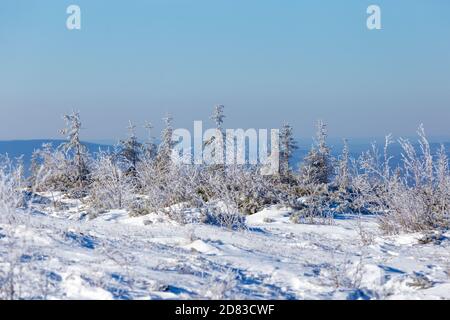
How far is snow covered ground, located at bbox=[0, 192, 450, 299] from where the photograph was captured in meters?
4.95

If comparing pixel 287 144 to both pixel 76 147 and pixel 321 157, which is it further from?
pixel 76 147

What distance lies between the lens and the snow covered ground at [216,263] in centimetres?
495

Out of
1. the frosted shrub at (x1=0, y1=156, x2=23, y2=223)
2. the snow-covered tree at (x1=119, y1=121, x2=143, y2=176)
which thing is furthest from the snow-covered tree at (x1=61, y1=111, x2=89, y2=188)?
the frosted shrub at (x1=0, y1=156, x2=23, y2=223)

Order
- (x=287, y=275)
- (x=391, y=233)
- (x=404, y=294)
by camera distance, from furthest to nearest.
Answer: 1. (x=391, y=233)
2. (x=287, y=275)
3. (x=404, y=294)

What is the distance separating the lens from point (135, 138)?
2998 centimetres

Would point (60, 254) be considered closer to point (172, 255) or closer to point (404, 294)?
point (172, 255)

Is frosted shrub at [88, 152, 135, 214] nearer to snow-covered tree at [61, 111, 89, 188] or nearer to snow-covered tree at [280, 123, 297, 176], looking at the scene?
snow-covered tree at [61, 111, 89, 188]

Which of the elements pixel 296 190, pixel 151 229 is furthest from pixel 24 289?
pixel 296 190

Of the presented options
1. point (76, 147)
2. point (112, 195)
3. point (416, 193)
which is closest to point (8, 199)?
point (112, 195)

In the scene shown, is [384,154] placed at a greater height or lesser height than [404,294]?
greater

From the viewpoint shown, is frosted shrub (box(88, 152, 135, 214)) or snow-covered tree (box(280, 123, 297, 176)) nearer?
frosted shrub (box(88, 152, 135, 214))

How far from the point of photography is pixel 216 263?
614cm

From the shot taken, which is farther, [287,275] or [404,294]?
[287,275]
